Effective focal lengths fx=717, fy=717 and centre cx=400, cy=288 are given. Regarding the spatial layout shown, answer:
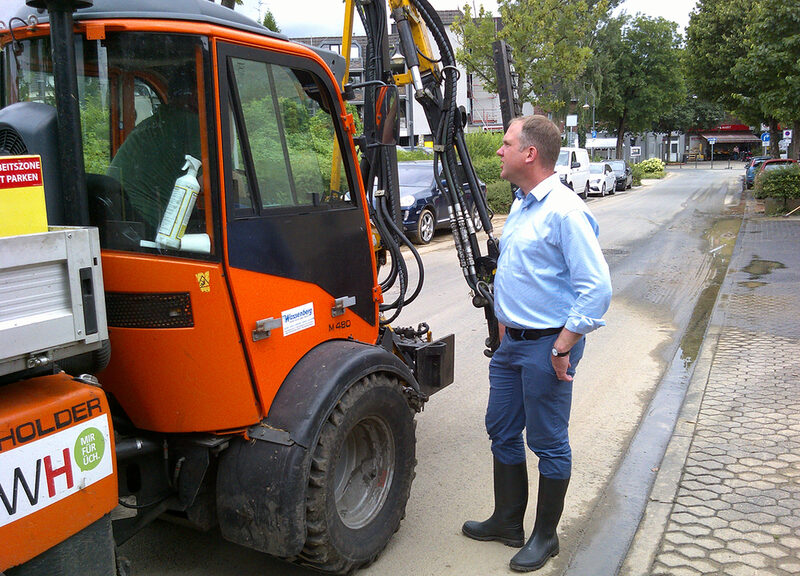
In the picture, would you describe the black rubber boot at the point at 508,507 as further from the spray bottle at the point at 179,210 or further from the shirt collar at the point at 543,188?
the spray bottle at the point at 179,210

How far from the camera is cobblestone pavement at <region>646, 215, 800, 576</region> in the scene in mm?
3688

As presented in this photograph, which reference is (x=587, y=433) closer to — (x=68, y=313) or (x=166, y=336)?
(x=166, y=336)

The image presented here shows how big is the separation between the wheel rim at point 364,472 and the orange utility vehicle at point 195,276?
2 centimetres

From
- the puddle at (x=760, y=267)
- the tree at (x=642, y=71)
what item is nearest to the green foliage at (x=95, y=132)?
the puddle at (x=760, y=267)

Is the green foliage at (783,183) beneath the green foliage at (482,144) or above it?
beneath

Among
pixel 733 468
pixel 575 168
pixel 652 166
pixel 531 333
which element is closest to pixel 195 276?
pixel 531 333

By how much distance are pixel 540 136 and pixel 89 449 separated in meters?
2.28

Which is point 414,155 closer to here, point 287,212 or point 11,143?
point 287,212

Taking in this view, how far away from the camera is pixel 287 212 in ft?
10.5

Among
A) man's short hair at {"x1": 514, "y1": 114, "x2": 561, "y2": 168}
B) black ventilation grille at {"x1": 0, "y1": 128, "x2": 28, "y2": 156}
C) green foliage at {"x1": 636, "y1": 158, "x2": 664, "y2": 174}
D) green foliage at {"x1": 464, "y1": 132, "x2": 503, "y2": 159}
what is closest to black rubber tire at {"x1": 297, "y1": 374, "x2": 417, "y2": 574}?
man's short hair at {"x1": 514, "y1": 114, "x2": 561, "y2": 168}

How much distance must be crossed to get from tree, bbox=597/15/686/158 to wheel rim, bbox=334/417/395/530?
54014 mm

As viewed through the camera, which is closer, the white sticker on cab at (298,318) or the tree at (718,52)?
the white sticker on cab at (298,318)

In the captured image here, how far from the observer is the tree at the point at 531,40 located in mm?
26375

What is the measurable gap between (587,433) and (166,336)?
3.58 meters
